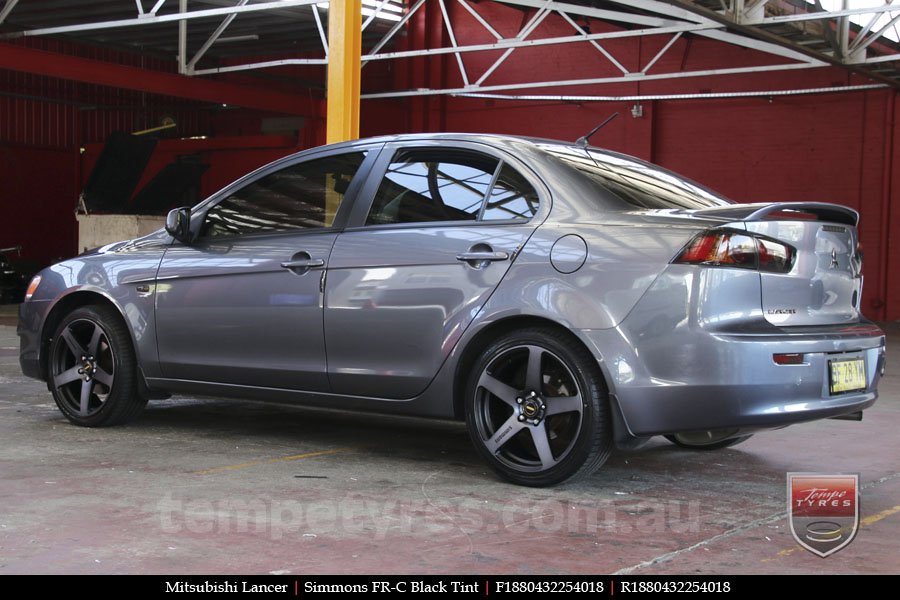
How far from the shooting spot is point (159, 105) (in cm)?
2641

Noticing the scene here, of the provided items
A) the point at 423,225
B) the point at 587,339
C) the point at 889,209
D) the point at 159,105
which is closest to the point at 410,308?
the point at 423,225

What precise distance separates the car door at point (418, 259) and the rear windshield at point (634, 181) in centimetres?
27

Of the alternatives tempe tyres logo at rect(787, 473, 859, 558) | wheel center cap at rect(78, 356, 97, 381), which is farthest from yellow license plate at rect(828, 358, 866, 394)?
wheel center cap at rect(78, 356, 97, 381)

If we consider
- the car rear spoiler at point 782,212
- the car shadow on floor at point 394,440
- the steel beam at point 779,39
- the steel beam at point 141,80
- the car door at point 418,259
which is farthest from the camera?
the steel beam at point 141,80

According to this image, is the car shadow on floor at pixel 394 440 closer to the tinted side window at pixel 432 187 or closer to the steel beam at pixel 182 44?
the tinted side window at pixel 432 187

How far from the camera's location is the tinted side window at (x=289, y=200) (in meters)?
5.07

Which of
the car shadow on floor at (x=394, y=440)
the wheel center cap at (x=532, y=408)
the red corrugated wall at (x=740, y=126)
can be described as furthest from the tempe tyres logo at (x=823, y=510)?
the red corrugated wall at (x=740, y=126)

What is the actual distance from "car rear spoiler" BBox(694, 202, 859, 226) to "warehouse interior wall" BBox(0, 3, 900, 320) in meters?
14.2

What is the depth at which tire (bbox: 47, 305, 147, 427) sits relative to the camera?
555 centimetres

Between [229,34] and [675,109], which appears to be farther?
[229,34]

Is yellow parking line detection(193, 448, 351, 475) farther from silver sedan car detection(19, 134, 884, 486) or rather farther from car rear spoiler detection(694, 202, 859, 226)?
car rear spoiler detection(694, 202, 859, 226)

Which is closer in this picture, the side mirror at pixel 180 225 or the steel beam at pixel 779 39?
the side mirror at pixel 180 225

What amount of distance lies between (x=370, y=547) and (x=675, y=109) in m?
17.3

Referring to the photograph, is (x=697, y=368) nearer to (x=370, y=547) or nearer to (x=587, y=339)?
(x=587, y=339)
